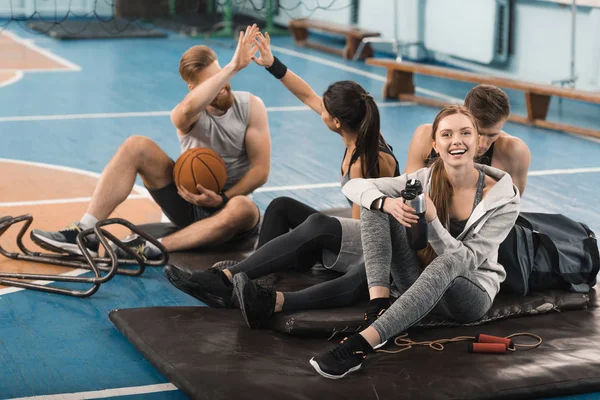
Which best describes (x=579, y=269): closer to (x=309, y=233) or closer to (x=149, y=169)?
(x=309, y=233)

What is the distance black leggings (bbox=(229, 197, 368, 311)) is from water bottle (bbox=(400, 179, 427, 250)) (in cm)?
49

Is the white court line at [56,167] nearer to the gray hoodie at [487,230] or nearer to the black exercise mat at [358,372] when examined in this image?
the black exercise mat at [358,372]

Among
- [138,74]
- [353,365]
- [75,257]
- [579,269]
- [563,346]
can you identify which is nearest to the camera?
[353,365]

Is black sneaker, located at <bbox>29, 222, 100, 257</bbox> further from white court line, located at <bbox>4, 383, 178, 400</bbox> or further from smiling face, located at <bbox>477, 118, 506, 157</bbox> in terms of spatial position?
smiling face, located at <bbox>477, 118, 506, 157</bbox>

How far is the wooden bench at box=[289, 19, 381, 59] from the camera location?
12.8 m

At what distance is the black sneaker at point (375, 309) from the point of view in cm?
378

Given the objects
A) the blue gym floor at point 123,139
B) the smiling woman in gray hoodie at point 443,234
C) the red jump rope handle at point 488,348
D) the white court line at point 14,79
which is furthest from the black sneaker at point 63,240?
the white court line at point 14,79

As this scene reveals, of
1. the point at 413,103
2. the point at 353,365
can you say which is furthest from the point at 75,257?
the point at 413,103

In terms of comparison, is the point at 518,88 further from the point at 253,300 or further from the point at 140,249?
the point at 253,300

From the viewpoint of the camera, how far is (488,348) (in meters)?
3.71

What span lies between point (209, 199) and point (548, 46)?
21.3 ft

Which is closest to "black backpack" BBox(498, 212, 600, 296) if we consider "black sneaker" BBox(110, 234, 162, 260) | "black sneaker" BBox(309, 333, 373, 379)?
"black sneaker" BBox(309, 333, 373, 379)

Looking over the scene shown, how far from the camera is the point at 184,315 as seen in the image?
161 inches

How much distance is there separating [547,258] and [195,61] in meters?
2.13
